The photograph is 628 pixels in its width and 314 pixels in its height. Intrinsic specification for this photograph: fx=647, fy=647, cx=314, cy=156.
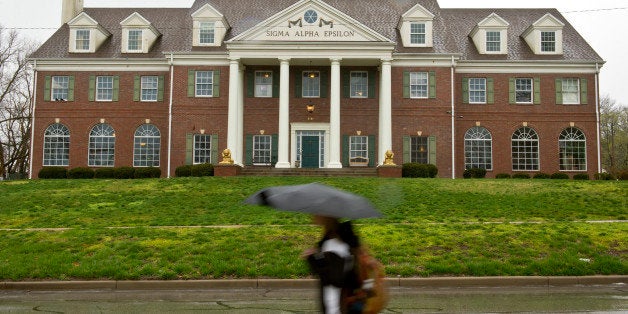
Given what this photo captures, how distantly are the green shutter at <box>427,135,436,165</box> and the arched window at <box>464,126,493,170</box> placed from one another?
7.13 ft

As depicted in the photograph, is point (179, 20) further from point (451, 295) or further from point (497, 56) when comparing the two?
point (451, 295)

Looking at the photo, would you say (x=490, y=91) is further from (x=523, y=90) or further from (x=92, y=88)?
(x=92, y=88)

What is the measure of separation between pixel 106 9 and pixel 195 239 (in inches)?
1230

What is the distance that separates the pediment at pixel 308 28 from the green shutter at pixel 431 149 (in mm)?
5923

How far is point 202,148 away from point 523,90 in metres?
18.4

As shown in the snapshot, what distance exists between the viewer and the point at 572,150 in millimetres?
36281

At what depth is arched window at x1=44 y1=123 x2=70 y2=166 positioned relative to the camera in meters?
36.6

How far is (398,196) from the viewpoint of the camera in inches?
920

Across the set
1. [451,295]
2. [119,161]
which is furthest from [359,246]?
[119,161]

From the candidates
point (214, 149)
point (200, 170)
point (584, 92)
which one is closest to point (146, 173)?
point (200, 170)

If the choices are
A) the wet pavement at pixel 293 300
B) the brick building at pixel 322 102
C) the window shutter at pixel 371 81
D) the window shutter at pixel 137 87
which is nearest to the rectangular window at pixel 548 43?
the brick building at pixel 322 102

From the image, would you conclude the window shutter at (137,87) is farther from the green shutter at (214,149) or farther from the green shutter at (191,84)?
the green shutter at (214,149)

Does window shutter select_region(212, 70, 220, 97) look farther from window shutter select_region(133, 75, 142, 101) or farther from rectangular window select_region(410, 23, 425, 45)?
rectangular window select_region(410, 23, 425, 45)

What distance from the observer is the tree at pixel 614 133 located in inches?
2670
